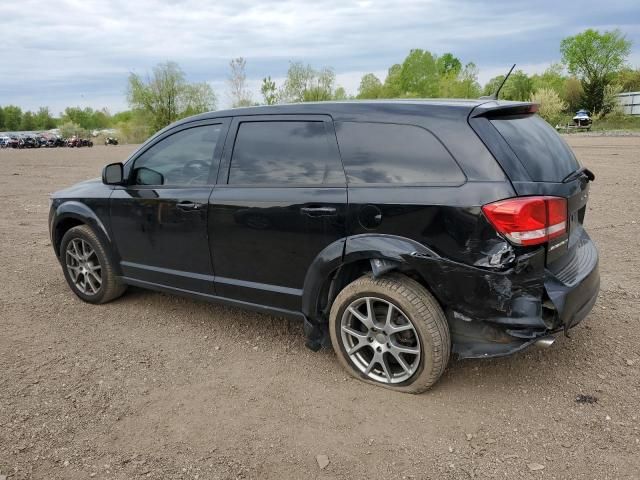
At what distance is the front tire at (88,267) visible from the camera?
480 centimetres

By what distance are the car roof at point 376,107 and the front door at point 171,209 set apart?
1.47 ft

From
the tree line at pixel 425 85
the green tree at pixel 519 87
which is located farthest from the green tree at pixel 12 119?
the green tree at pixel 519 87

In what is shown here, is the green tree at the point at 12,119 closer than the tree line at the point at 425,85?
No

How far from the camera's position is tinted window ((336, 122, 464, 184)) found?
10.1 ft

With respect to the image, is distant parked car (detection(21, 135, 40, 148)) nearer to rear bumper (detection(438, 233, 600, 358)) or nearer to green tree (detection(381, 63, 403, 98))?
green tree (detection(381, 63, 403, 98))

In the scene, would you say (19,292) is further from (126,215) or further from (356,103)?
(356,103)

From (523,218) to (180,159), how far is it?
265 centimetres

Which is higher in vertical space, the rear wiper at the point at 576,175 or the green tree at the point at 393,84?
the green tree at the point at 393,84

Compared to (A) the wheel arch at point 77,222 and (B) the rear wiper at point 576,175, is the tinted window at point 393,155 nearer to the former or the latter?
(B) the rear wiper at point 576,175

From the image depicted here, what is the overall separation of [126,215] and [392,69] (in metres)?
82.0

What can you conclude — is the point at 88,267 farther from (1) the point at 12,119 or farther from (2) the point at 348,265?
(1) the point at 12,119

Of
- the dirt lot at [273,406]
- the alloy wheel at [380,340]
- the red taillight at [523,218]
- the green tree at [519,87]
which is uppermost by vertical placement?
the green tree at [519,87]

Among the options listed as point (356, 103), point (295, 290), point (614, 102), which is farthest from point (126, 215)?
point (614, 102)

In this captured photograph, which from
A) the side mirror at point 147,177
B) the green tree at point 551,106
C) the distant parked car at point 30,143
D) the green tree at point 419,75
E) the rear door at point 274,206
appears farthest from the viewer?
the green tree at point 419,75
